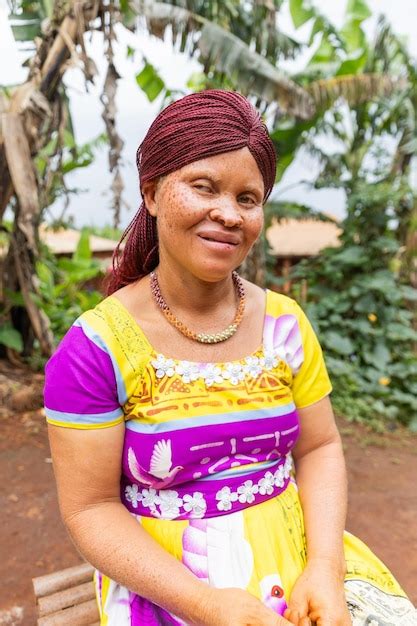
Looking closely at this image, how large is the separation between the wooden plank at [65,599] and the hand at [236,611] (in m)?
0.69

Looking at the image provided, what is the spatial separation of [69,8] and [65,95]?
0.73 metres

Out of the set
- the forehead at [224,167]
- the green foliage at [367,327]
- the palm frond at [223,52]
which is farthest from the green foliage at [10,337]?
the forehead at [224,167]

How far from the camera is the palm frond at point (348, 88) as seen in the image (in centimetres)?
525

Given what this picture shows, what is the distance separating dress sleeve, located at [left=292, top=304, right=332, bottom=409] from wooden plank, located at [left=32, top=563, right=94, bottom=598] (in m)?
0.92

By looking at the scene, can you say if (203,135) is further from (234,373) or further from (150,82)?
(150,82)

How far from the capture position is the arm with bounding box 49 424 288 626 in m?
0.96

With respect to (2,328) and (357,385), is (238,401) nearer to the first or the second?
(2,328)

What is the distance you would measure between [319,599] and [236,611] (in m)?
0.19

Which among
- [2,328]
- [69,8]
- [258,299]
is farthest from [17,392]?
[258,299]

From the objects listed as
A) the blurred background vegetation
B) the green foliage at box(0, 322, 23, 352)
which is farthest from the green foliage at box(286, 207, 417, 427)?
the green foliage at box(0, 322, 23, 352)

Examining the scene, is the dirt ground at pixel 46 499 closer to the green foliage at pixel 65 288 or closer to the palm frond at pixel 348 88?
the green foliage at pixel 65 288

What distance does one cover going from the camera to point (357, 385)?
5504 mm

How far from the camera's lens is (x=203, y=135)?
1002 millimetres

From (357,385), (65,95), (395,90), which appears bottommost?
(357,385)
